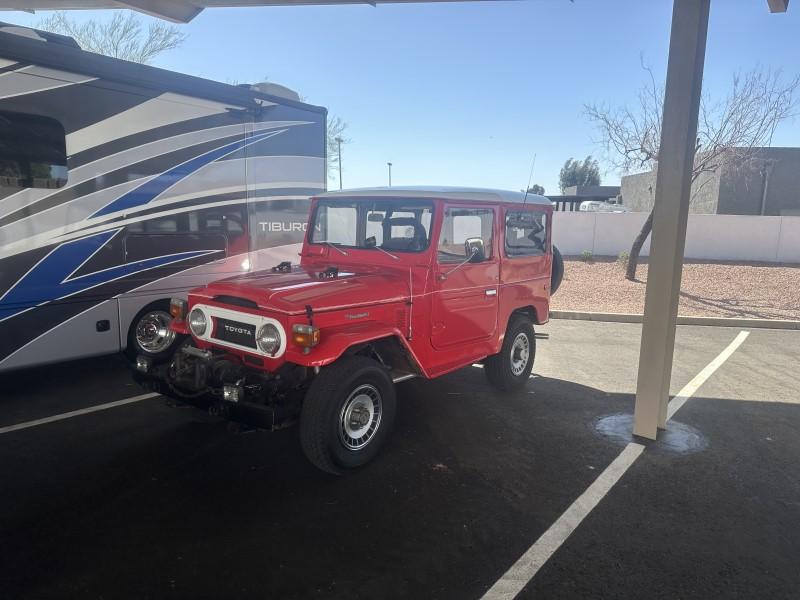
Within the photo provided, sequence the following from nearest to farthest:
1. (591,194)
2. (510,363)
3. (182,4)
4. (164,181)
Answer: (510,363) → (164,181) → (182,4) → (591,194)

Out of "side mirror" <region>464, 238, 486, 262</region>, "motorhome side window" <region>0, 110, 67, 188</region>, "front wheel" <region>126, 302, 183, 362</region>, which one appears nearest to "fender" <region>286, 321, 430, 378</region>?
"side mirror" <region>464, 238, 486, 262</region>

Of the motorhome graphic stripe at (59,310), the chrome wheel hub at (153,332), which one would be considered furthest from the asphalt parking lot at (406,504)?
the motorhome graphic stripe at (59,310)

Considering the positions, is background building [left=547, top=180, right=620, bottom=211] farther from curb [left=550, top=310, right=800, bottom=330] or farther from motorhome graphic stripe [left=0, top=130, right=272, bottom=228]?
motorhome graphic stripe [left=0, top=130, right=272, bottom=228]

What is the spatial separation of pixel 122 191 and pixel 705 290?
12.4 meters

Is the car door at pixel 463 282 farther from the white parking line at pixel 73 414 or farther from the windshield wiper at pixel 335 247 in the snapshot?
the white parking line at pixel 73 414

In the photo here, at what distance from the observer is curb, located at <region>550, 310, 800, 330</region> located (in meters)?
10.2

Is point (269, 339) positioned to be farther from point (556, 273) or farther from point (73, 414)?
point (556, 273)

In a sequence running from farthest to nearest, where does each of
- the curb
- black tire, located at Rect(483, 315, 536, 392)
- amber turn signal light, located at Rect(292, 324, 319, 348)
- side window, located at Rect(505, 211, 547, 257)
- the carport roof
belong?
the curb < the carport roof < black tire, located at Rect(483, 315, 536, 392) < side window, located at Rect(505, 211, 547, 257) < amber turn signal light, located at Rect(292, 324, 319, 348)

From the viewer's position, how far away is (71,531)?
10.6 feet

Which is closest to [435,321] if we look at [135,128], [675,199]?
[675,199]

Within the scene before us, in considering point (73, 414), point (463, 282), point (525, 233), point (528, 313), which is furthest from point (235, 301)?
point (528, 313)

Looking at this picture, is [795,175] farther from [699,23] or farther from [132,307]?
[132,307]

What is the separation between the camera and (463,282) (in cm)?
500

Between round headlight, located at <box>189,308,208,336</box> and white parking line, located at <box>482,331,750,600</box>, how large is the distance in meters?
2.80
